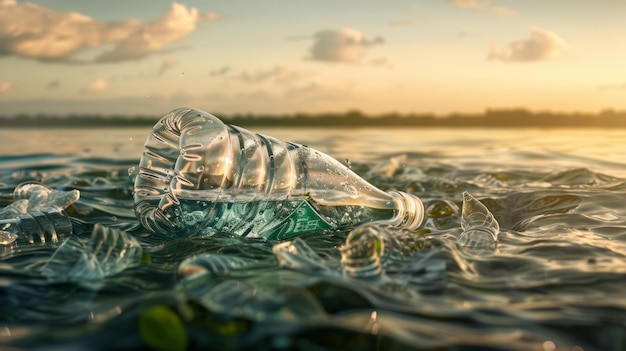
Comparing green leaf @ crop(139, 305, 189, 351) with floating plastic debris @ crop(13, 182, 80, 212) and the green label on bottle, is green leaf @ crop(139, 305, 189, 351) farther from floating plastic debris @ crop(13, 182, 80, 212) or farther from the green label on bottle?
floating plastic debris @ crop(13, 182, 80, 212)

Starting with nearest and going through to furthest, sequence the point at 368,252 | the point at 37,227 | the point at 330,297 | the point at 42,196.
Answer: the point at 330,297 < the point at 368,252 < the point at 37,227 < the point at 42,196

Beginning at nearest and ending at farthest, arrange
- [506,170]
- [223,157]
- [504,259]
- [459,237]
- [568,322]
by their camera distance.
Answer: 1. [568,322]
2. [504,259]
3. [459,237]
4. [223,157]
5. [506,170]

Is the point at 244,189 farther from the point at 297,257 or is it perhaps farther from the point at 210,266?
the point at 210,266

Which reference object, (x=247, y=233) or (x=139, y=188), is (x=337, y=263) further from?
(x=139, y=188)

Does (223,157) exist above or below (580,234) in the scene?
above

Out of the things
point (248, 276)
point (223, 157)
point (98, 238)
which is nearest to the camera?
point (248, 276)

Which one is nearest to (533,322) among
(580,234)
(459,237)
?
(459,237)

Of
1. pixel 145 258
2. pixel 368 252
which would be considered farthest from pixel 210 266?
pixel 368 252
